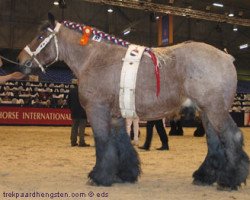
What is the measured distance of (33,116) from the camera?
2006cm

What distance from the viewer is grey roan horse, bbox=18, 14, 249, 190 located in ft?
15.0

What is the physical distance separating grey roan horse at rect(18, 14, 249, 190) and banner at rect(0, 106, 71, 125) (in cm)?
1492

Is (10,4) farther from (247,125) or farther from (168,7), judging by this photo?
(247,125)

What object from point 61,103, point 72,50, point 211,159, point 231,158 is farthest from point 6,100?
point 231,158

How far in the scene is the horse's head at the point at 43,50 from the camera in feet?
17.4

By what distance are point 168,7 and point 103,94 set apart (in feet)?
59.5

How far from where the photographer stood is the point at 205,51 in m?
4.77

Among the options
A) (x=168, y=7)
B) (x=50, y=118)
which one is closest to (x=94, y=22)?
(x=168, y=7)

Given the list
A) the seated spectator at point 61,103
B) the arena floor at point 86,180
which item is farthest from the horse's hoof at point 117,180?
the seated spectator at point 61,103

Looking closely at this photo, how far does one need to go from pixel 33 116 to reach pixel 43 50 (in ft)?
50.2

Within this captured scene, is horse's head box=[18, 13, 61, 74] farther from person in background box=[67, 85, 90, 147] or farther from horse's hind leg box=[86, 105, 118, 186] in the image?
person in background box=[67, 85, 90, 147]

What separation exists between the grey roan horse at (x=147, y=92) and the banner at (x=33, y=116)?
1492 cm

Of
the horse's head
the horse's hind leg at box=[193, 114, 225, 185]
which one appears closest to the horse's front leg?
the horse's head

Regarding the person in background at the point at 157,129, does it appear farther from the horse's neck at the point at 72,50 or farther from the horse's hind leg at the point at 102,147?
the horse's hind leg at the point at 102,147
